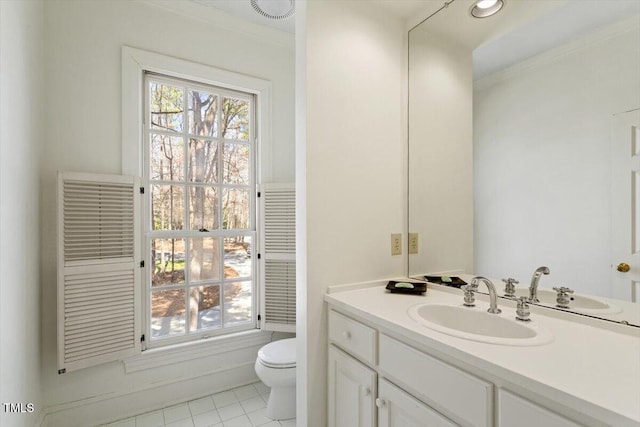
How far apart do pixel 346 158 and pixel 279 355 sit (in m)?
1.33

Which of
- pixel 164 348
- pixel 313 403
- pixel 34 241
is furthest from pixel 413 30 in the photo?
pixel 164 348

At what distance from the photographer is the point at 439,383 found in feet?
3.05

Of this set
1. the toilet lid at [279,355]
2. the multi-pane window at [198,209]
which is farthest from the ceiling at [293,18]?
the toilet lid at [279,355]

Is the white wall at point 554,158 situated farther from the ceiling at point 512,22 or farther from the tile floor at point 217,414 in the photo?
the tile floor at point 217,414

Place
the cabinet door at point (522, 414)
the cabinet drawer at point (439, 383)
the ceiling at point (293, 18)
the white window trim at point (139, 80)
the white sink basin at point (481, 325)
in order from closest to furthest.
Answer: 1. the cabinet door at point (522, 414)
2. the cabinet drawer at point (439, 383)
3. the white sink basin at point (481, 325)
4. the ceiling at point (293, 18)
5. the white window trim at point (139, 80)

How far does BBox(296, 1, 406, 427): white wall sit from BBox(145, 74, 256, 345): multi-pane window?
44.3 inches

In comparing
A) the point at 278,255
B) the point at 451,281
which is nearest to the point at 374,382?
the point at 451,281

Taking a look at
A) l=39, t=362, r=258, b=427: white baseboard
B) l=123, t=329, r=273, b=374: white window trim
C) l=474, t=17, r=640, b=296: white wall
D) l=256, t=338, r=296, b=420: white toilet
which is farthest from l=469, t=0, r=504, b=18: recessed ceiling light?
l=39, t=362, r=258, b=427: white baseboard

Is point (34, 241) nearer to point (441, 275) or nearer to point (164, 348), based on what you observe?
point (164, 348)

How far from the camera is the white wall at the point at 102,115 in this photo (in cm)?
183

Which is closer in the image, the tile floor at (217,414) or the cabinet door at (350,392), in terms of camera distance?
the cabinet door at (350,392)

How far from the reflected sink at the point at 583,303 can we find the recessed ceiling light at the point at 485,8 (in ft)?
4.15

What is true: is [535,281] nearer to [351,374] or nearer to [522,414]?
[522,414]

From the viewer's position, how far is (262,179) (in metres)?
2.48
